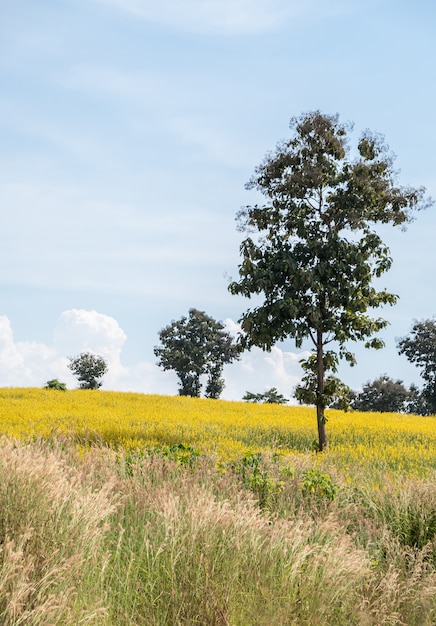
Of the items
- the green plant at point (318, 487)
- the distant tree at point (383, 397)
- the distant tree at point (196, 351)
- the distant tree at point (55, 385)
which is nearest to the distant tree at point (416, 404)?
the distant tree at point (383, 397)

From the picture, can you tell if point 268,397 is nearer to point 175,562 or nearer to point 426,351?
point 426,351

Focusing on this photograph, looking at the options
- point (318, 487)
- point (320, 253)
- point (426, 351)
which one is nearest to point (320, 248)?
point (320, 253)

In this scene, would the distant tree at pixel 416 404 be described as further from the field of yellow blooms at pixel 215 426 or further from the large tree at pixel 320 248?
the large tree at pixel 320 248

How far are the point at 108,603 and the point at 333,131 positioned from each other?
18173 millimetres

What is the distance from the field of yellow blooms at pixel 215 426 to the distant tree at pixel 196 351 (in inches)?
941

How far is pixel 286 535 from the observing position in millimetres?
5582

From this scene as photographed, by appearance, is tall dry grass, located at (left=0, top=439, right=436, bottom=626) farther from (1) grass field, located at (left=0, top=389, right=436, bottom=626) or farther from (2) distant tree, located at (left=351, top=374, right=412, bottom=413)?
(2) distant tree, located at (left=351, top=374, right=412, bottom=413)

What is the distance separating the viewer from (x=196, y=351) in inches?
2235

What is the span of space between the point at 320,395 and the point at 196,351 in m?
37.2

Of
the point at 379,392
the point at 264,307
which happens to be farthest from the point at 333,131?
the point at 379,392

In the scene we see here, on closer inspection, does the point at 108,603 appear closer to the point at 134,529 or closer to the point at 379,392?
the point at 134,529

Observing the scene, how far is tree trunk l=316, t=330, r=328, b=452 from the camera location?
1997cm

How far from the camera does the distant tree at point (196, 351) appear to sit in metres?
57.1

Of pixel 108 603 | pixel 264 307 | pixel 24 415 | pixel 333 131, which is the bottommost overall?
pixel 108 603
